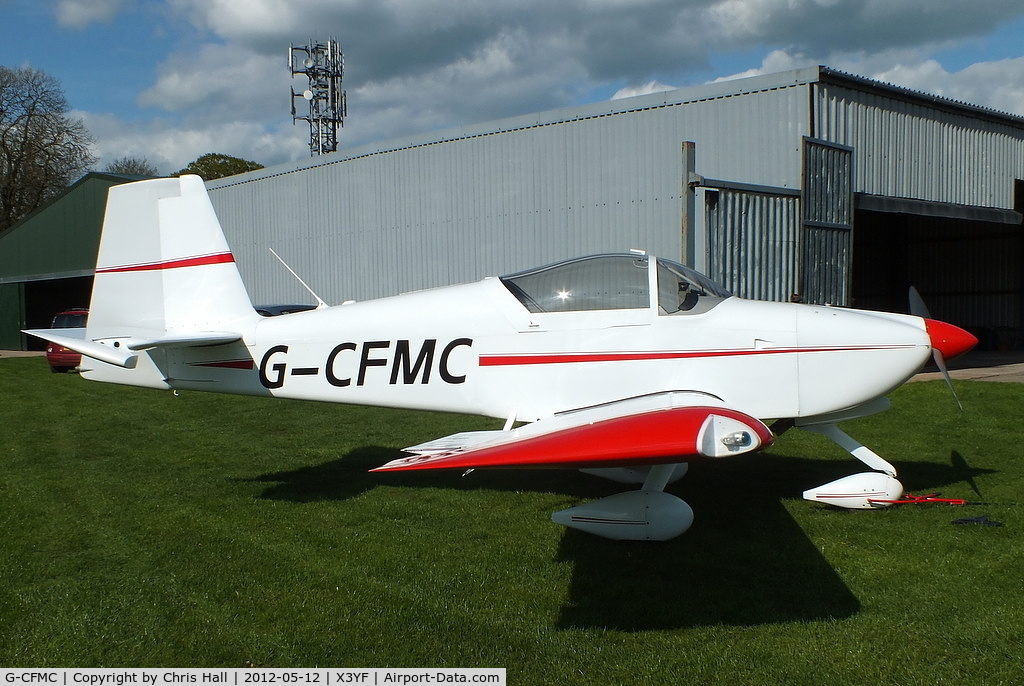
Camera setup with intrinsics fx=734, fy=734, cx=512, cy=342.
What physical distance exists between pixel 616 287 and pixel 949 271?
21967 millimetres

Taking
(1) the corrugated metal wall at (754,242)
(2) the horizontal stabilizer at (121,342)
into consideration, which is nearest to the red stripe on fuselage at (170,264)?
(2) the horizontal stabilizer at (121,342)

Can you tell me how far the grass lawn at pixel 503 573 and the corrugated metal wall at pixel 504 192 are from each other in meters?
5.63

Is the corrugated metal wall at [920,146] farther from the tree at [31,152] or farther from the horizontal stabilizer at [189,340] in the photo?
the tree at [31,152]

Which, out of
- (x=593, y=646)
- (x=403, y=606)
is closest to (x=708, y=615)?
(x=593, y=646)

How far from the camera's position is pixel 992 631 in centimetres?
361

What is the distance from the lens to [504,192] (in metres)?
14.2

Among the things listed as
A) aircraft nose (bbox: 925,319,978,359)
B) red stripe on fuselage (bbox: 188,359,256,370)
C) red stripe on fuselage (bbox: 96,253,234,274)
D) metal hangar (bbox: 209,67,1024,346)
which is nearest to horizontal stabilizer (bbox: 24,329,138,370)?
red stripe on fuselage (bbox: 188,359,256,370)

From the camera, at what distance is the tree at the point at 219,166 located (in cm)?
5572

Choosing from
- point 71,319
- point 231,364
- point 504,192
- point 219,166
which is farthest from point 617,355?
point 219,166

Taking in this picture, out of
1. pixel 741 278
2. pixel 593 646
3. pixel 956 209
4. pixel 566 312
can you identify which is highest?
pixel 956 209

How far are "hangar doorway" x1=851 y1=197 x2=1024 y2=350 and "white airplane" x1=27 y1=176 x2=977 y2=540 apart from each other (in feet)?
57.8

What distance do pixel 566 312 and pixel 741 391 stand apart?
4.54 feet

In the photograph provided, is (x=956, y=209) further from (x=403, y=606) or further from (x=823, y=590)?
(x=403, y=606)

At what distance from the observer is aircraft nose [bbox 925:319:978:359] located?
5.23 m
